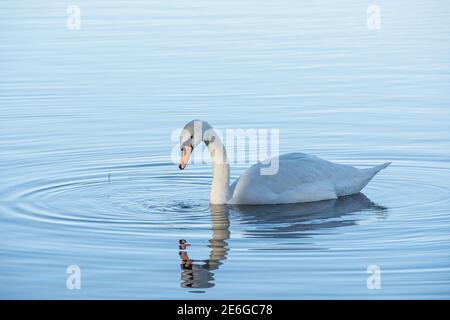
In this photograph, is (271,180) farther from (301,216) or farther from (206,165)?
(206,165)

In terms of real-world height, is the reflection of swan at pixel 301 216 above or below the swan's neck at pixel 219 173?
below

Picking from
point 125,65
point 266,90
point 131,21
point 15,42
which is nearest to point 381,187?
point 266,90

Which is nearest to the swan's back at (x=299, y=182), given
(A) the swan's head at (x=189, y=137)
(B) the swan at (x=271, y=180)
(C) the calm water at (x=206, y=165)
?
(B) the swan at (x=271, y=180)

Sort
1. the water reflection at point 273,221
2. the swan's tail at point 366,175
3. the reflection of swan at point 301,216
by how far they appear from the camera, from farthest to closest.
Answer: the swan's tail at point 366,175 < the reflection of swan at point 301,216 < the water reflection at point 273,221

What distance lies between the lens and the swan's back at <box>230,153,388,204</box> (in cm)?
1435

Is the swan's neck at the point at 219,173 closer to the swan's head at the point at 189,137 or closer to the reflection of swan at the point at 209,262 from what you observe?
the swan's head at the point at 189,137

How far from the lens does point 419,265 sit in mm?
11359

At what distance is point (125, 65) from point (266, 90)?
182 inches

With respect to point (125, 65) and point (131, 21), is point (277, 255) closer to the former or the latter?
point (125, 65)

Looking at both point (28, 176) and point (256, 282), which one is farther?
point (28, 176)

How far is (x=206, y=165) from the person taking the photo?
16781 millimetres

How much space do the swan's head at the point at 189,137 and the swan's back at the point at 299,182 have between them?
0.86 m

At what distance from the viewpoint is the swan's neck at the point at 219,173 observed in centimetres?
1437
